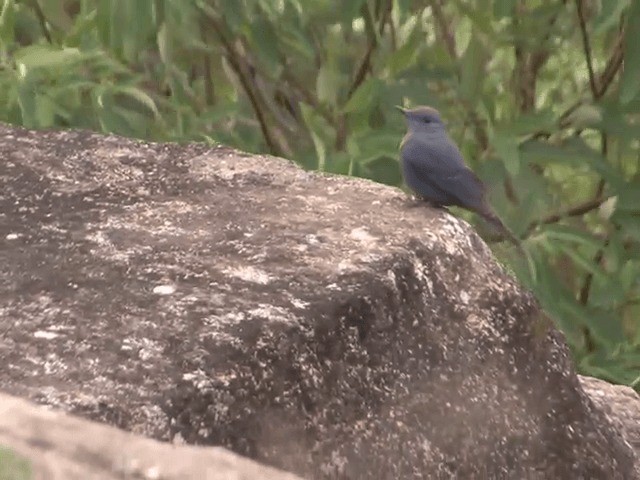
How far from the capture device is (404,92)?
13.9ft

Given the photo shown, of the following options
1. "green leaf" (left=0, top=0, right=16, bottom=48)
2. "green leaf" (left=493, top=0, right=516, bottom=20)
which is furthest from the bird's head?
"green leaf" (left=0, top=0, right=16, bottom=48)

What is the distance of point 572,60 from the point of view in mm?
4855

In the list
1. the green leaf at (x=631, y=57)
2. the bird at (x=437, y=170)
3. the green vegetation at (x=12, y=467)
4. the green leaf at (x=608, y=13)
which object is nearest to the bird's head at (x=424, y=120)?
the bird at (x=437, y=170)

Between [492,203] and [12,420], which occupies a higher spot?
[12,420]

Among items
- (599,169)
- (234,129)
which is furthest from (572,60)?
(234,129)

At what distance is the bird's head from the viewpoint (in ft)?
12.7

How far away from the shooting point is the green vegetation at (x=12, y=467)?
52.8 inches

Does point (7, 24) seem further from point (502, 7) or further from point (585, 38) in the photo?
point (585, 38)

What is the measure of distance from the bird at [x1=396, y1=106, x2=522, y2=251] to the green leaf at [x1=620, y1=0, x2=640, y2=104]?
0.60 metres

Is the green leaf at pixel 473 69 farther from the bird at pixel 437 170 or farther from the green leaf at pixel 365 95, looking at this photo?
the bird at pixel 437 170

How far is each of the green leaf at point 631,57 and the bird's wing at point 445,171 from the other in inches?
26.1

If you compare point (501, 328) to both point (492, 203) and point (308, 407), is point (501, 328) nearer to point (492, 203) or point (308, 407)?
point (308, 407)

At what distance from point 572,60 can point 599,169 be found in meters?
0.73

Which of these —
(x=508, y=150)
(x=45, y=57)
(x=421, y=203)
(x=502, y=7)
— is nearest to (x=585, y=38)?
(x=502, y=7)
